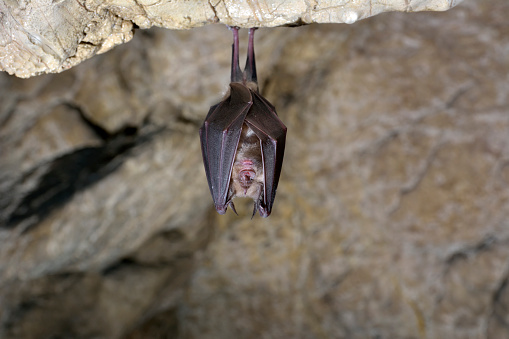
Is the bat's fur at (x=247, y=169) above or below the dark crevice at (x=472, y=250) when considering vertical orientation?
above

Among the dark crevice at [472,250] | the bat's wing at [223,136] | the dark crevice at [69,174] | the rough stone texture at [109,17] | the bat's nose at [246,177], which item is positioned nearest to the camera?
the rough stone texture at [109,17]

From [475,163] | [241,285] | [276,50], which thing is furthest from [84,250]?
[475,163]

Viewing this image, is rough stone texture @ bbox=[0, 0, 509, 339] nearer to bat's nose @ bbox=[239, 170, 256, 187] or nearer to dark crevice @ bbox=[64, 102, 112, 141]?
dark crevice @ bbox=[64, 102, 112, 141]

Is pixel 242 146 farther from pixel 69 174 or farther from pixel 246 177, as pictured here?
pixel 69 174

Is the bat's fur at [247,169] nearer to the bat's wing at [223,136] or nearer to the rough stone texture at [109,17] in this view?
the bat's wing at [223,136]

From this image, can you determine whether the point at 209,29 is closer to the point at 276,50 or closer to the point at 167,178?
the point at 276,50

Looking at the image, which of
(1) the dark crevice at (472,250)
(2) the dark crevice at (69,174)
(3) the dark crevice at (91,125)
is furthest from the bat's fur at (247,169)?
(1) the dark crevice at (472,250)
